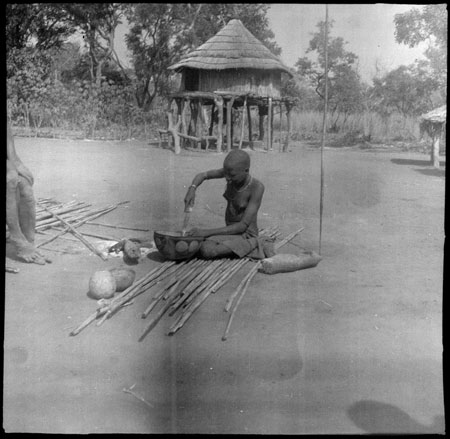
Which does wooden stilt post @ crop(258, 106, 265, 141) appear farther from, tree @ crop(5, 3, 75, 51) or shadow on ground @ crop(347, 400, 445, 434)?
shadow on ground @ crop(347, 400, 445, 434)

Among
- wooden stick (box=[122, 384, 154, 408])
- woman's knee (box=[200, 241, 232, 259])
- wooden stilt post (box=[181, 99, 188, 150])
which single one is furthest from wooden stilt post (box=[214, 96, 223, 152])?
wooden stick (box=[122, 384, 154, 408])

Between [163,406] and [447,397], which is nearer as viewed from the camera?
[163,406]

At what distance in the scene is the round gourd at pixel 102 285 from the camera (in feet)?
14.2

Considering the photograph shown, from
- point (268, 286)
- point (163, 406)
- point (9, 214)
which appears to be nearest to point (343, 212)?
point (268, 286)

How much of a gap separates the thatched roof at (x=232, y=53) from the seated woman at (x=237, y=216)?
1.17m

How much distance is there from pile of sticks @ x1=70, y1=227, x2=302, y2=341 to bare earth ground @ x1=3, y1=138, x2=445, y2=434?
7 cm

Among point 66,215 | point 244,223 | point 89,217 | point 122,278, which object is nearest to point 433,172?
point 244,223

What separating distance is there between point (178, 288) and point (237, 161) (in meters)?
1.32

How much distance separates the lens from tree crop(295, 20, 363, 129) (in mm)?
4918

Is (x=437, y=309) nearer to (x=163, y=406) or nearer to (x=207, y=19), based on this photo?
(x=163, y=406)

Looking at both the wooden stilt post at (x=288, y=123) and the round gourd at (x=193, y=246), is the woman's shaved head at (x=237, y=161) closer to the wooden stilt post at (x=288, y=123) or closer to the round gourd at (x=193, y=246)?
the round gourd at (x=193, y=246)

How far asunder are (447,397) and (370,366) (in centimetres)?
63

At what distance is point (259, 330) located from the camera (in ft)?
13.4

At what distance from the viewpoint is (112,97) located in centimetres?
583
